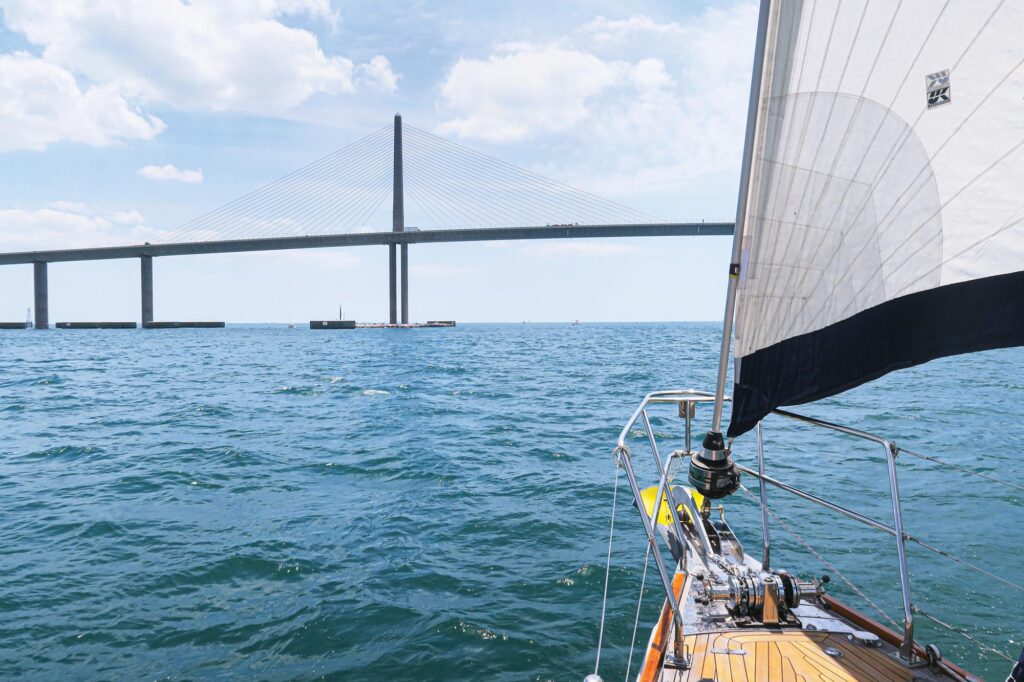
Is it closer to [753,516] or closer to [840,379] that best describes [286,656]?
[840,379]

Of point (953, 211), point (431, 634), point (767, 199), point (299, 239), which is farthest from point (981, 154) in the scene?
point (299, 239)

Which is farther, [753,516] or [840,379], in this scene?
[753,516]

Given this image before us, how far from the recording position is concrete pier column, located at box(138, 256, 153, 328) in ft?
234

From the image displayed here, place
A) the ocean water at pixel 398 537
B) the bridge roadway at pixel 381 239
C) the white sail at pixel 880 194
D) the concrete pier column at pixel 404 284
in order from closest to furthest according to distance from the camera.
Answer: the white sail at pixel 880 194 → the ocean water at pixel 398 537 → the bridge roadway at pixel 381 239 → the concrete pier column at pixel 404 284

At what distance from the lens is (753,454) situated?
27.7 feet

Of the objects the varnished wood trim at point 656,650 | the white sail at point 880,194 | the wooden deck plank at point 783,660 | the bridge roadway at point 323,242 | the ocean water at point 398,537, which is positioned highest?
the bridge roadway at point 323,242

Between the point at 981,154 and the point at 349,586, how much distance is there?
16.5 feet

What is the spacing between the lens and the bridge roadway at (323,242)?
224 feet

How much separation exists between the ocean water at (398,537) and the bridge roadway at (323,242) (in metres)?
57.9

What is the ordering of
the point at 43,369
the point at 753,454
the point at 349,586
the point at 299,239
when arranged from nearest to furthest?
the point at 349,586, the point at 753,454, the point at 43,369, the point at 299,239

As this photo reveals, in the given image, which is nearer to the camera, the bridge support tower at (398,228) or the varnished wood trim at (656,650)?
the varnished wood trim at (656,650)

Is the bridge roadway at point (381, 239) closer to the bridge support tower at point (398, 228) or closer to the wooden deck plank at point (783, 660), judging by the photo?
the bridge support tower at point (398, 228)

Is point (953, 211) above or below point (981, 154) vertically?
below

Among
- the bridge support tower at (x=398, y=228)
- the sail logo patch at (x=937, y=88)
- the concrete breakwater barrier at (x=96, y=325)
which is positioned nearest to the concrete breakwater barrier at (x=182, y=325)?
the concrete breakwater barrier at (x=96, y=325)
